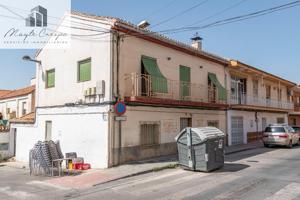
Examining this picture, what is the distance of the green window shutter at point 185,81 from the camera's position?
15594 mm

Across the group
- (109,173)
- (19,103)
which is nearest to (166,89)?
(109,173)

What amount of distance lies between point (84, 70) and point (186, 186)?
25.5 ft

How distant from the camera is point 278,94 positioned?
1155 inches

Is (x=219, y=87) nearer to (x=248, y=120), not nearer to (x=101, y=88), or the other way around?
(x=248, y=120)

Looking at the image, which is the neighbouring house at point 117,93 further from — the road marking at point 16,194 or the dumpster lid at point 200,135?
the road marking at point 16,194

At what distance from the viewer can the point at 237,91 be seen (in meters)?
21.7

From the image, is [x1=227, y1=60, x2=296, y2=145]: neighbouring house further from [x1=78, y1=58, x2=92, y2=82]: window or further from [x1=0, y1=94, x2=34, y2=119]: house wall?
[x1=0, y1=94, x2=34, y2=119]: house wall

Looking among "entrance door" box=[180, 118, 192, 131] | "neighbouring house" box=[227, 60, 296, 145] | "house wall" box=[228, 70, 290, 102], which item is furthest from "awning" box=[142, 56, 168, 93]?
"house wall" box=[228, 70, 290, 102]

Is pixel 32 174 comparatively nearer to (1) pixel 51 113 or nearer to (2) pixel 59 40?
(1) pixel 51 113

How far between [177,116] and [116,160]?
478 cm

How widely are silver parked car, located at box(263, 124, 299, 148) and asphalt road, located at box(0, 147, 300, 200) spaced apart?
26.4ft

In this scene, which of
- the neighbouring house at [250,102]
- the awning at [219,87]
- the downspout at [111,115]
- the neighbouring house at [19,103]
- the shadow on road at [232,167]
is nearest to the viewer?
the shadow on road at [232,167]

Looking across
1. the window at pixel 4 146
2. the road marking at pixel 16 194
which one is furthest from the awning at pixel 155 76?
the window at pixel 4 146

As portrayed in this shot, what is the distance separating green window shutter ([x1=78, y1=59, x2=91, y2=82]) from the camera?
12969 mm
